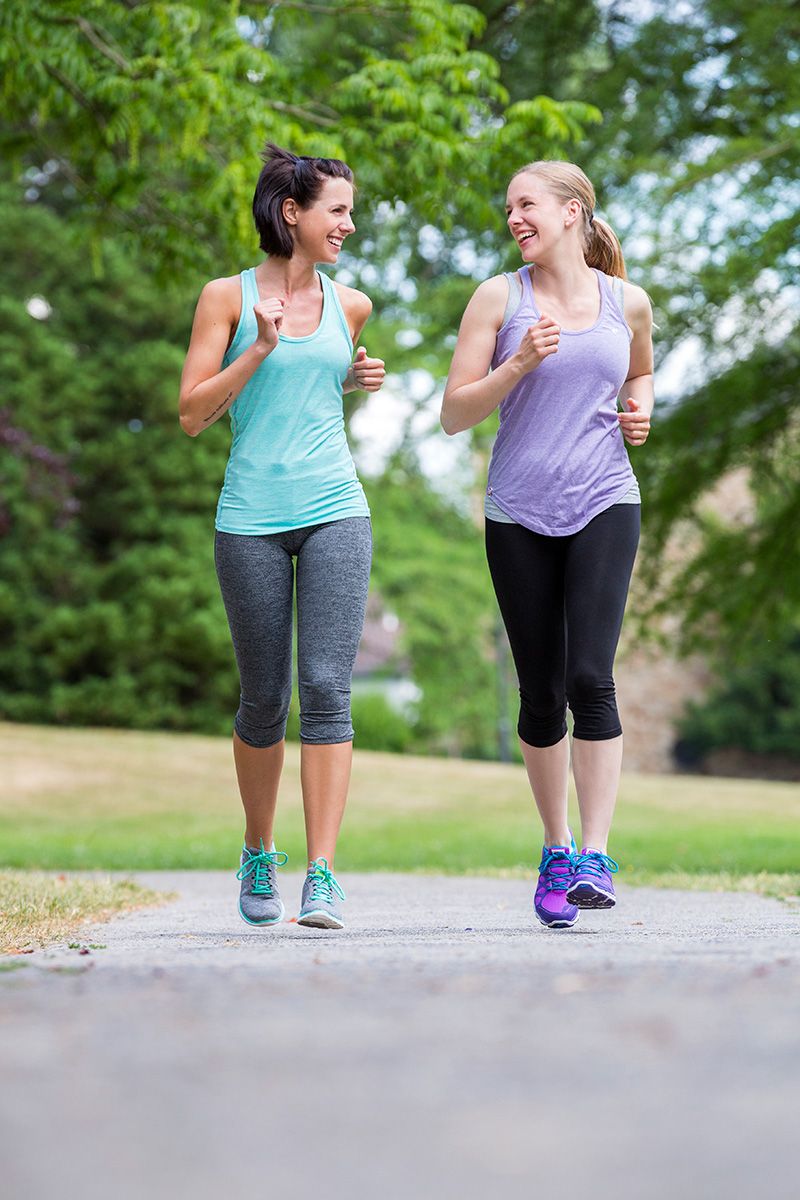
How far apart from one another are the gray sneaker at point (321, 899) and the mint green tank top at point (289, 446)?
3.24ft

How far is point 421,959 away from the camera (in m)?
3.12

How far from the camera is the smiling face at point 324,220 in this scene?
4.48 meters

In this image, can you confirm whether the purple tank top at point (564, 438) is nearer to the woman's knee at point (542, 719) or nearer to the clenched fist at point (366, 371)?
the clenched fist at point (366, 371)

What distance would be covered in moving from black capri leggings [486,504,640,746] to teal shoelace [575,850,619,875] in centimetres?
34

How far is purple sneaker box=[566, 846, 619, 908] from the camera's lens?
4047 millimetres

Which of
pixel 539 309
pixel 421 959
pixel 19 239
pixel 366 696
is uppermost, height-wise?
pixel 19 239

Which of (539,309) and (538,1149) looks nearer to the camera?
(538,1149)

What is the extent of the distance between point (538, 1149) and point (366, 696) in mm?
27977

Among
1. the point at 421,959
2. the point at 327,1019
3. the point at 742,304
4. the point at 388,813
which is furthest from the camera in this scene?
the point at 388,813

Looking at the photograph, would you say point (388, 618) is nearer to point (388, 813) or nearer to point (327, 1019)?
point (388, 813)

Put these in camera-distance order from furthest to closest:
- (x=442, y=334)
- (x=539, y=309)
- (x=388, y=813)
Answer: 1. (x=388, y=813)
2. (x=442, y=334)
3. (x=539, y=309)

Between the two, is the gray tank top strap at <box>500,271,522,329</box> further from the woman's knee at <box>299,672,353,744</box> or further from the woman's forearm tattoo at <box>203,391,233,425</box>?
the woman's knee at <box>299,672,353,744</box>

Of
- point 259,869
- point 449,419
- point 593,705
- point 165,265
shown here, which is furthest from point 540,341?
point 165,265

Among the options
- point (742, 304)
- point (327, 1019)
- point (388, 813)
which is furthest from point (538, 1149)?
point (388, 813)
